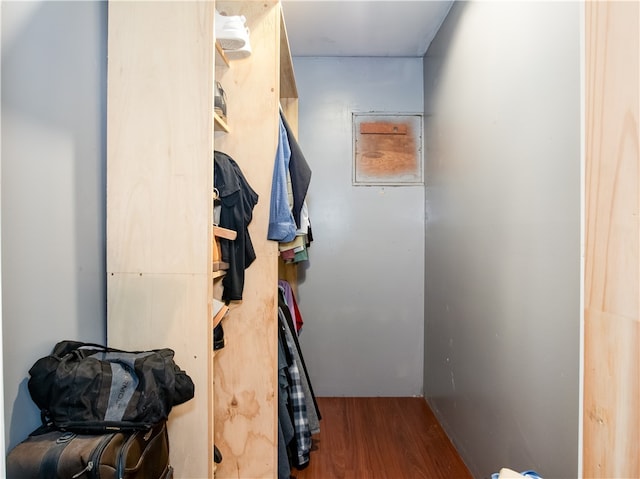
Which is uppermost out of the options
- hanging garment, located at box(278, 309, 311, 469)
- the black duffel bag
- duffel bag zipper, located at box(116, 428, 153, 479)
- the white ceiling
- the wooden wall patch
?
the white ceiling

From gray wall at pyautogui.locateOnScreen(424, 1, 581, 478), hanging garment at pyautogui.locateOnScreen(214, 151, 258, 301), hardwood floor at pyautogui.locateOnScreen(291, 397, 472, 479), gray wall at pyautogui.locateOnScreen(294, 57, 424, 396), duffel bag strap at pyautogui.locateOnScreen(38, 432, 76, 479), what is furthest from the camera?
gray wall at pyautogui.locateOnScreen(294, 57, 424, 396)

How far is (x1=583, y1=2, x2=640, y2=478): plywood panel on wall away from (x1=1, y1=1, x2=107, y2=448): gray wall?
119cm

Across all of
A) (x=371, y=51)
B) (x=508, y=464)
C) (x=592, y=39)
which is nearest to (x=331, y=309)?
(x=508, y=464)

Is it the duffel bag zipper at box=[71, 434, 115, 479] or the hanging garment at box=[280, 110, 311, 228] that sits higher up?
the hanging garment at box=[280, 110, 311, 228]

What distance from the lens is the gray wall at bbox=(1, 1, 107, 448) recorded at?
0.95m

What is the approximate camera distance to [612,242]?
26.0 inches

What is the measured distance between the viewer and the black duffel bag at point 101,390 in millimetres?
941

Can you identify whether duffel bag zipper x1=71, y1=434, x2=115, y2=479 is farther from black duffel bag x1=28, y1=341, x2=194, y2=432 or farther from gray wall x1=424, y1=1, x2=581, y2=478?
gray wall x1=424, y1=1, x2=581, y2=478

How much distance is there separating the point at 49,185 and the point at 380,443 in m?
2.02

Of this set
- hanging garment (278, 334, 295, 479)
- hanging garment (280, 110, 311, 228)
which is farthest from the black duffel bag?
hanging garment (280, 110, 311, 228)

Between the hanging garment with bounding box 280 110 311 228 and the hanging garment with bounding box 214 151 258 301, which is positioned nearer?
the hanging garment with bounding box 214 151 258 301

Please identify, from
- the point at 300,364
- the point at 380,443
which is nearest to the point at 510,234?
the point at 300,364

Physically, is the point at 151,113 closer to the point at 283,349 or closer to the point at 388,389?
the point at 283,349

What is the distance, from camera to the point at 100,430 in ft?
3.11
